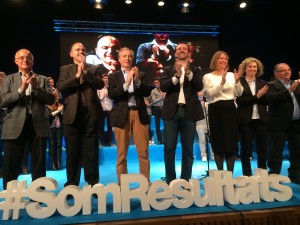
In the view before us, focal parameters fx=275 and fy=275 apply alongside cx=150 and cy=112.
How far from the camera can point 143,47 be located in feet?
26.5

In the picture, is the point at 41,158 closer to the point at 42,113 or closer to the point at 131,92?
the point at 42,113

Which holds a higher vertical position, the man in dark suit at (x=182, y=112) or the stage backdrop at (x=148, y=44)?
the stage backdrop at (x=148, y=44)

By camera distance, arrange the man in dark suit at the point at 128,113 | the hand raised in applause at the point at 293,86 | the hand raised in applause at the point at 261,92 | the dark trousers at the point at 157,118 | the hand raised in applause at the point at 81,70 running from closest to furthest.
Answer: the hand raised in applause at the point at 81,70
the man in dark suit at the point at 128,113
the hand raised in applause at the point at 261,92
the hand raised in applause at the point at 293,86
the dark trousers at the point at 157,118

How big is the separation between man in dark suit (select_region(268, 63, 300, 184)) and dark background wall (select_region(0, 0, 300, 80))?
17.3 feet

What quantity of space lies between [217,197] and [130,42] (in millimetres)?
6335

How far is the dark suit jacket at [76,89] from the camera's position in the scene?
2.79 m

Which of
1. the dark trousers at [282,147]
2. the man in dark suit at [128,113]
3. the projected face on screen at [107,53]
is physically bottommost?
the dark trousers at [282,147]

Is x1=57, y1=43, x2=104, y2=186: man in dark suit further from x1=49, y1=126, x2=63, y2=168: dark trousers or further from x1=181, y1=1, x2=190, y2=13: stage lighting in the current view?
x1=181, y1=1, x2=190, y2=13: stage lighting

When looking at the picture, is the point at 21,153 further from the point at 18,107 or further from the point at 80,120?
the point at 80,120

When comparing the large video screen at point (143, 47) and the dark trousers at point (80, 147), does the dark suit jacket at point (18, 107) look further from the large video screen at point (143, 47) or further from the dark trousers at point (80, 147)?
the large video screen at point (143, 47)

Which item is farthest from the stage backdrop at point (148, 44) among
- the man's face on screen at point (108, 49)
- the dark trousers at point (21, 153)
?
the dark trousers at point (21, 153)

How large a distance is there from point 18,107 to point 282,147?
3.22 meters

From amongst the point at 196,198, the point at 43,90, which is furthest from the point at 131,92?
the point at 196,198

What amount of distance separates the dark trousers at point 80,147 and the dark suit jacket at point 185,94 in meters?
0.84
